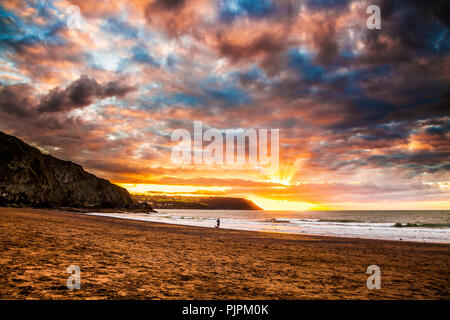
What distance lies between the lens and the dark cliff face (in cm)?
5062

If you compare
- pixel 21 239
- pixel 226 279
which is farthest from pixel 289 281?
pixel 21 239

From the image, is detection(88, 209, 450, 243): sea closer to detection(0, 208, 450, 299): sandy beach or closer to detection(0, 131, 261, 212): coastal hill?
detection(0, 131, 261, 212): coastal hill

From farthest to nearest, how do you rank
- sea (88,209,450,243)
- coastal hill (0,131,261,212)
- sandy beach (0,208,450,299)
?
coastal hill (0,131,261,212), sea (88,209,450,243), sandy beach (0,208,450,299)

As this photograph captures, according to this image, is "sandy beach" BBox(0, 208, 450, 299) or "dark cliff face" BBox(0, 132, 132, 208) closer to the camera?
"sandy beach" BBox(0, 208, 450, 299)

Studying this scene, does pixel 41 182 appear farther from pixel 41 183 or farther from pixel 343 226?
pixel 343 226

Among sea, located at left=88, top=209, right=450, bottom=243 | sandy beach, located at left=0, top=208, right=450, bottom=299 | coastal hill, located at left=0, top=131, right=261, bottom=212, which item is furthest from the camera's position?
coastal hill, located at left=0, top=131, right=261, bottom=212

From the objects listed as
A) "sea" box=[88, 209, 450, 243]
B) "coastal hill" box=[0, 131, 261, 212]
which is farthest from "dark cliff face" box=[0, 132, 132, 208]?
"sea" box=[88, 209, 450, 243]

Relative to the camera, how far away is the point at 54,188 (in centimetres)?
7288

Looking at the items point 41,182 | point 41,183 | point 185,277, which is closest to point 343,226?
point 185,277

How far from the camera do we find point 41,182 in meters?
62.0

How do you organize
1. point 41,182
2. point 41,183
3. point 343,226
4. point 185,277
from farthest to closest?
point 41,182 → point 41,183 → point 343,226 → point 185,277

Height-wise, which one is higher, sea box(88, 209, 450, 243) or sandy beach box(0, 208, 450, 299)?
sandy beach box(0, 208, 450, 299)

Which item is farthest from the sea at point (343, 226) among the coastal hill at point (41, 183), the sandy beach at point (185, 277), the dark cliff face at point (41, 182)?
the sandy beach at point (185, 277)

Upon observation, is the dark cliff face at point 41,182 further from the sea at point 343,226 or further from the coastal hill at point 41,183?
the sea at point 343,226
